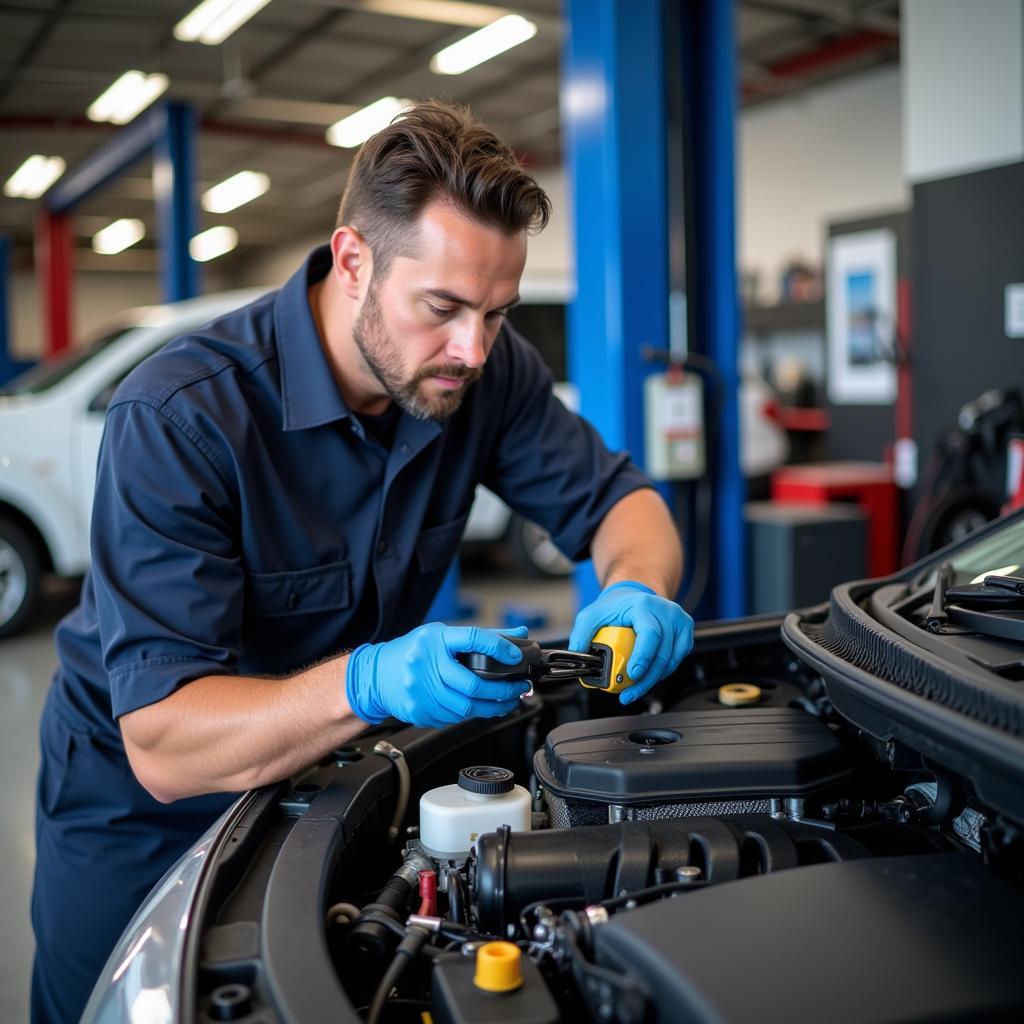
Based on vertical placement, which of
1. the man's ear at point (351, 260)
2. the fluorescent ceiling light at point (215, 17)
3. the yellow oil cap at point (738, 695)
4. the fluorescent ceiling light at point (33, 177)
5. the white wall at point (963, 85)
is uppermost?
the fluorescent ceiling light at point (33, 177)

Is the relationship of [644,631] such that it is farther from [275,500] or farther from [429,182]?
[429,182]

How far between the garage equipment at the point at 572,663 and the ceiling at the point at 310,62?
4.72 metres

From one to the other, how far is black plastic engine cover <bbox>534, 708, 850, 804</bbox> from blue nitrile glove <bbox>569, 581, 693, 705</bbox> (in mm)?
99

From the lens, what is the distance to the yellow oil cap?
1.50 metres

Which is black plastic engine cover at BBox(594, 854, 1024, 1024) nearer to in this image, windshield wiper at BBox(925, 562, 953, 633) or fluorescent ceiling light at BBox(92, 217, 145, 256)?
windshield wiper at BBox(925, 562, 953, 633)

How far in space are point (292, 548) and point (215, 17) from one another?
621cm

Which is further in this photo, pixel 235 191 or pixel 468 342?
pixel 235 191

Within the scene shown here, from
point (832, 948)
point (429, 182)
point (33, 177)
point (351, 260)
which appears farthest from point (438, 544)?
point (33, 177)

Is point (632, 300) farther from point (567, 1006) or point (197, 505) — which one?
point (567, 1006)

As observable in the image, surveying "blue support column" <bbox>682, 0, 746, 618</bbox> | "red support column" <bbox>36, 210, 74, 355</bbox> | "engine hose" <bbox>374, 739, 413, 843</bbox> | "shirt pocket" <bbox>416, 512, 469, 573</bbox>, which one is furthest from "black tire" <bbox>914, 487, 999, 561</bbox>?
"red support column" <bbox>36, 210, 74, 355</bbox>

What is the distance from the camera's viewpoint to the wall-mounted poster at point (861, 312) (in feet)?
19.1

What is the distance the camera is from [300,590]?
1.54 meters

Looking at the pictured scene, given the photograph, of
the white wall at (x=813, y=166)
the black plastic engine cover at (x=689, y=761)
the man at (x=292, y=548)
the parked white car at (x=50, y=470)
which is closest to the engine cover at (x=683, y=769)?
the black plastic engine cover at (x=689, y=761)

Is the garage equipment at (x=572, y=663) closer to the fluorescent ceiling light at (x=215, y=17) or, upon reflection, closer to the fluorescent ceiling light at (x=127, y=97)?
the fluorescent ceiling light at (x=215, y=17)
